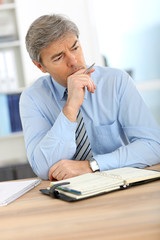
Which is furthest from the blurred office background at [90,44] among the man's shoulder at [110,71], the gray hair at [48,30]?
the gray hair at [48,30]

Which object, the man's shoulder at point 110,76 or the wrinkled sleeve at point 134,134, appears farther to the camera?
the man's shoulder at point 110,76

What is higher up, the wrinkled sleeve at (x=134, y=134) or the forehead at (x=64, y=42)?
the forehead at (x=64, y=42)

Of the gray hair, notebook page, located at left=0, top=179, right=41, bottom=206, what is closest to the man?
the gray hair

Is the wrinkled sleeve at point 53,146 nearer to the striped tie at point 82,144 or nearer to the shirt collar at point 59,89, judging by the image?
the striped tie at point 82,144

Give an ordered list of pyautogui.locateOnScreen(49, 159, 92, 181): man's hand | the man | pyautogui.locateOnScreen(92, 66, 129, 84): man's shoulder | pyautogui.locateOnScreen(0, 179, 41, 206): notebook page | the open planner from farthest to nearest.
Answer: pyautogui.locateOnScreen(92, 66, 129, 84): man's shoulder, the man, pyautogui.locateOnScreen(49, 159, 92, 181): man's hand, pyautogui.locateOnScreen(0, 179, 41, 206): notebook page, the open planner

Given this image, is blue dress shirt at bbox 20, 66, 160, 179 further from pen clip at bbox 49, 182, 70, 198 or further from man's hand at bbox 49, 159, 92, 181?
pen clip at bbox 49, 182, 70, 198

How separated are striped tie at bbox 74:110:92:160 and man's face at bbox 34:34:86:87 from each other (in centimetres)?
26

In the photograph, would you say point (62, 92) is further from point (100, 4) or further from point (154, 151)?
point (100, 4)

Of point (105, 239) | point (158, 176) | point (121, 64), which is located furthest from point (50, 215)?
point (121, 64)

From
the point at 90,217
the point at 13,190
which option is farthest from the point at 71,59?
the point at 90,217

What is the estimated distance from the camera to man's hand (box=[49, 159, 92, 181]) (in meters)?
1.37

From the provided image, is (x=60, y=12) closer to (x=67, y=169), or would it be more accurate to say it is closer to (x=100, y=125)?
(x=100, y=125)

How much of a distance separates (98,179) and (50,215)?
26 centimetres

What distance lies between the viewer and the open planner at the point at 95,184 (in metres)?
1.05
